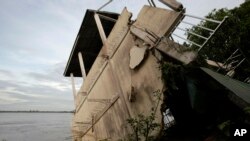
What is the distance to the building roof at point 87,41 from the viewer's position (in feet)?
33.6

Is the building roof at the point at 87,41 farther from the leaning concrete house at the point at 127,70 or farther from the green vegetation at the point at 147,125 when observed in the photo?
the green vegetation at the point at 147,125

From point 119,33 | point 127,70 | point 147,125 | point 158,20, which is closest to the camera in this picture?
point 147,125

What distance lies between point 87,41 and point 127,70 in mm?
4926

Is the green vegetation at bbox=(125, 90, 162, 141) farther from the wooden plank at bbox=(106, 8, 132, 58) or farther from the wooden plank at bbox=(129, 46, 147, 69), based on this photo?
the wooden plank at bbox=(106, 8, 132, 58)

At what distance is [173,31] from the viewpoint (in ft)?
21.0

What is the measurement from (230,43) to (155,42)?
10.8 metres

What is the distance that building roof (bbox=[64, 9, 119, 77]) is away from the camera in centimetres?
1024

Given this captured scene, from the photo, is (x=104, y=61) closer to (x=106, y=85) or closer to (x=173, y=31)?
(x=106, y=85)

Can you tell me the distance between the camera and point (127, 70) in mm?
7277

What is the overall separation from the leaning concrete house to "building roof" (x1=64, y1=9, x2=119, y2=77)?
0.05 m

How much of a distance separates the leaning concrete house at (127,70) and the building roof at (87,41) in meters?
0.05

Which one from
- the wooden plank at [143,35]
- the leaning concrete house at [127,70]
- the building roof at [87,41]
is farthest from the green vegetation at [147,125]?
the building roof at [87,41]

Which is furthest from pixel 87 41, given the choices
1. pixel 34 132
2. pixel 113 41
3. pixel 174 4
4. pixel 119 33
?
pixel 34 132

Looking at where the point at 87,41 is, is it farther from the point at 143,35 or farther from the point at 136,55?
the point at 143,35
